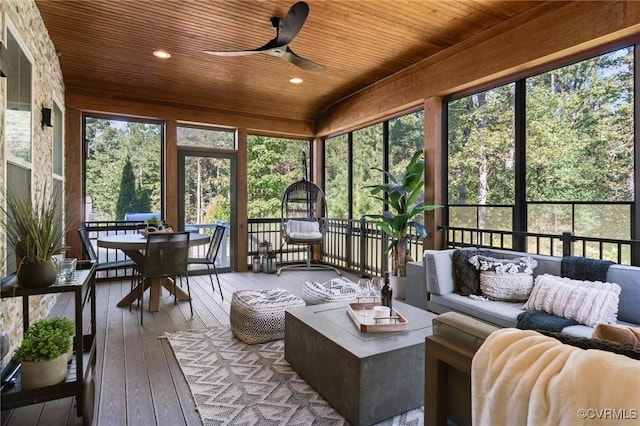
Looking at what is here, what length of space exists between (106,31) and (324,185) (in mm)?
4240

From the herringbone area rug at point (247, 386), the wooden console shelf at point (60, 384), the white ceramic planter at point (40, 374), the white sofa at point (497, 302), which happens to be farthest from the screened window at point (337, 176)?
the white ceramic planter at point (40, 374)

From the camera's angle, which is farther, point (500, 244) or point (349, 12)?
point (500, 244)

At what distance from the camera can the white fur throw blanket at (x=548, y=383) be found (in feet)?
2.65

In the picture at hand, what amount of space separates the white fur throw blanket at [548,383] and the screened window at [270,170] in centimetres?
570

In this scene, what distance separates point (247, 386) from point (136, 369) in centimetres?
86

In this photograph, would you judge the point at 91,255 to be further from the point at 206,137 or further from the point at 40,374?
the point at 206,137

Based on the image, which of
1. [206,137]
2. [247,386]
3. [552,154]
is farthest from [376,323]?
[206,137]

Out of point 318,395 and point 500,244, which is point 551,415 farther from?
point 500,244

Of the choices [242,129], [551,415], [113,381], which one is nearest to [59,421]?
[113,381]

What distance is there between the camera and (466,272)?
3.16 m

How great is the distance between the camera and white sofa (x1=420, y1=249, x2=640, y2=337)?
230 centimetres

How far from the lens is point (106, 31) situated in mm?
3537

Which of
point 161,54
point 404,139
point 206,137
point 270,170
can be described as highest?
point 161,54

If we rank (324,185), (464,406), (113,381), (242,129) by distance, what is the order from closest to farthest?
1. (464,406)
2. (113,381)
3. (242,129)
4. (324,185)
